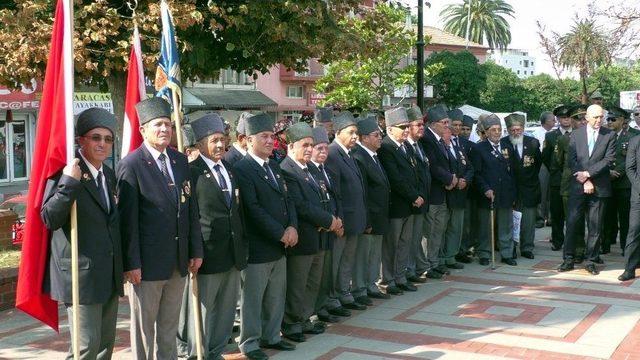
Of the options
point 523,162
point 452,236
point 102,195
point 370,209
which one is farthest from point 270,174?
point 523,162

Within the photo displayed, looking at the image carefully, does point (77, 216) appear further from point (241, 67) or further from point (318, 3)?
point (241, 67)

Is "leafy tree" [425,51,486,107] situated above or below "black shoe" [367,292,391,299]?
above

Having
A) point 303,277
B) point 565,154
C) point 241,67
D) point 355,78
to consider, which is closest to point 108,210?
point 303,277

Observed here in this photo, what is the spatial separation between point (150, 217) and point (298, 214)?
1.92 metres

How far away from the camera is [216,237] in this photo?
5938mm

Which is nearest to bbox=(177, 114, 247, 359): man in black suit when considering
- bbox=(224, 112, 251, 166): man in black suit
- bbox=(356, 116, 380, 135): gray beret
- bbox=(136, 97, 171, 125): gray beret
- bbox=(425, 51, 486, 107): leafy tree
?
bbox=(136, 97, 171, 125): gray beret

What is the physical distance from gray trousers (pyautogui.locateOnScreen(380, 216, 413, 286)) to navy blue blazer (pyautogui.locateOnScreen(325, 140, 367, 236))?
977 mm

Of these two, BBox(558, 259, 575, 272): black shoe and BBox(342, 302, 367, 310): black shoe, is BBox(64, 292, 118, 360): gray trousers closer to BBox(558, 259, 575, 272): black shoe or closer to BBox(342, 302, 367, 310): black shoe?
BBox(342, 302, 367, 310): black shoe

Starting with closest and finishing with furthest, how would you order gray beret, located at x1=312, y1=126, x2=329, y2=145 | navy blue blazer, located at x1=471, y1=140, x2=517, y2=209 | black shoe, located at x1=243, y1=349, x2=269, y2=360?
black shoe, located at x1=243, y1=349, x2=269, y2=360 → gray beret, located at x1=312, y1=126, x2=329, y2=145 → navy blue blazer, located at x1=471, y1=140, x2=517, y2=209

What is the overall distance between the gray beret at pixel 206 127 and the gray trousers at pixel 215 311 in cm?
111

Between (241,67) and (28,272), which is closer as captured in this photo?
(28,272)

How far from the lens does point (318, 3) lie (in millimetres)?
9000

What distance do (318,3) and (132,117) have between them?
12.4 ft

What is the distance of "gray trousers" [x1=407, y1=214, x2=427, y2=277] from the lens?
9.33 m
